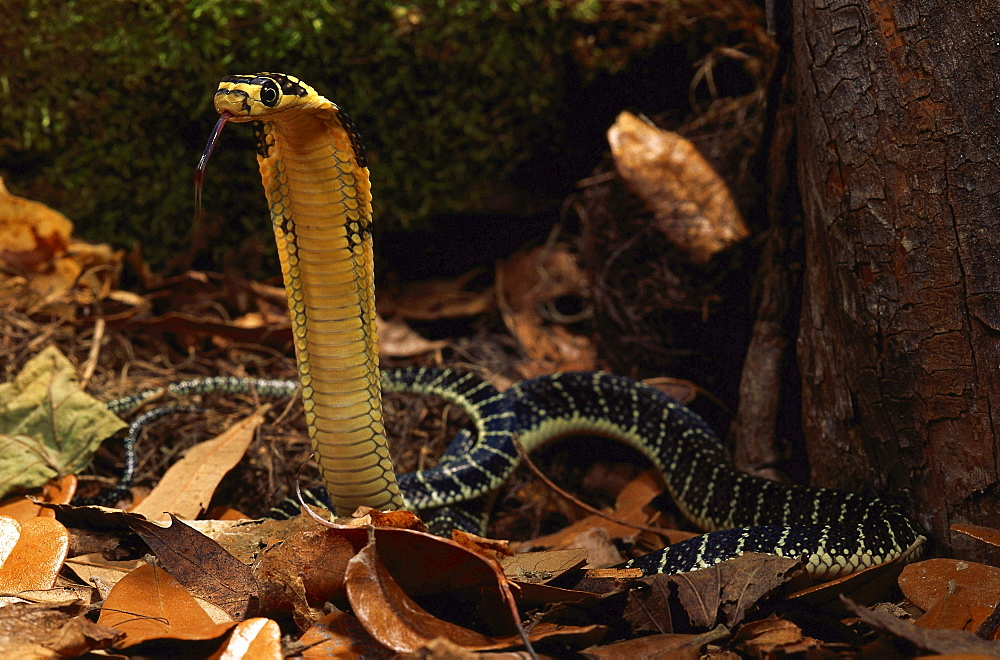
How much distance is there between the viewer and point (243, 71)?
538cm

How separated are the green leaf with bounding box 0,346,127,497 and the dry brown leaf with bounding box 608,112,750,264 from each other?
3685 mm

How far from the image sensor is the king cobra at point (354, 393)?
272 centimetres

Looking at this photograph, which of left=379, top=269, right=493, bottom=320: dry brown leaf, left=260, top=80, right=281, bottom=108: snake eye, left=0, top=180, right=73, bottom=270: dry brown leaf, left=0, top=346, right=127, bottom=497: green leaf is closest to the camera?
left=260, top=80, right=281, bottom=108: snake eye

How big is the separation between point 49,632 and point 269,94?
183 centimetres

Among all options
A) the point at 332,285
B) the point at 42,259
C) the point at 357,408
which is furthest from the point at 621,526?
the point at 42,259

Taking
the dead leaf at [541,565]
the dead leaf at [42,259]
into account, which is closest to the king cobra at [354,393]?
the dead leaf at [541,565]

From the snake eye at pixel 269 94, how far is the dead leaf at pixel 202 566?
1603mm

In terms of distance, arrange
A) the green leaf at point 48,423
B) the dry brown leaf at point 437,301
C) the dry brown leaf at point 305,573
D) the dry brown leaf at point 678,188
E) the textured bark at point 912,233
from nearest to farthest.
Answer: the dry brown leaf at point 305,573 < the textured bark at point 912,233 < the green leaf at point 48,423 < the dry brown leaf at point 678,188 < the dry brown leaf at point 437,301

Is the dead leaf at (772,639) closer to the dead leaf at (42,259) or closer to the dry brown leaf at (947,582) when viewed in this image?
the dry brown leaf at (947,582)

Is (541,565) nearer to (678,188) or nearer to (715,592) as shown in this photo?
(715,592)

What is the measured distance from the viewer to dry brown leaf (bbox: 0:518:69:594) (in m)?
2.78

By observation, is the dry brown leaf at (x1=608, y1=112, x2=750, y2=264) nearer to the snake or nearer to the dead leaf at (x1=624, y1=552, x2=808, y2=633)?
the snake

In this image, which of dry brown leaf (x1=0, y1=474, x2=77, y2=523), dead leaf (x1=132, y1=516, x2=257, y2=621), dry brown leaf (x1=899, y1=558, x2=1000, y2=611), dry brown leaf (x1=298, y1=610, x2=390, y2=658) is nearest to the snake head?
dead leaf (x1=132, y1=516, x2=257, y2=621)

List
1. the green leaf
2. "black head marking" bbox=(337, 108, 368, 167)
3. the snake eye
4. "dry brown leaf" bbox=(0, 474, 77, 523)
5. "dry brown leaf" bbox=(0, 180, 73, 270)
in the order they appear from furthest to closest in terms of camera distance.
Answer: "dry brown leaf" bbox=(0, 180, 73, 270) → the green leaf → "dry brown leaf" bbox=(0, 474, 77, 523) → "black head marking" bbox=(337, 108, 368, 167) → the snake eye
